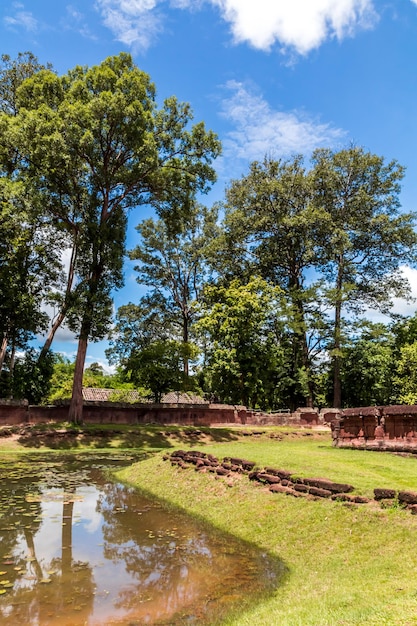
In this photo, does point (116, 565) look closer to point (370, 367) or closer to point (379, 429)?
point (379, 429)

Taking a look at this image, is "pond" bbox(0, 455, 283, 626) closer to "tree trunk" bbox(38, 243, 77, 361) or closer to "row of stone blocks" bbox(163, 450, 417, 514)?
"row of stone blocks" bbox(163, 450, 417, 514)

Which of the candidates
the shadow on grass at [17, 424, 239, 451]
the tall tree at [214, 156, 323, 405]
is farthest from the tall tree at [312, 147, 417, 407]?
the shadow on grass at [17, 424, 239, 451]

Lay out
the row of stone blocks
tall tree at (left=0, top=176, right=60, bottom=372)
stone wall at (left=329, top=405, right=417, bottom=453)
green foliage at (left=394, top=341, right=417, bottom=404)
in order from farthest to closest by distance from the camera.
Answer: green foliage at (left=394, top=341, right=417, bottom=404) < tall tree at (left=0, top=176, right=60, bottom=372) < stone wall at (left=329, top=405, right=417, bottom=453) < the row of stone blocks

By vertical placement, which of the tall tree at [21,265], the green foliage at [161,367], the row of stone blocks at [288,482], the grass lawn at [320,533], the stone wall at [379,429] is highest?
the tall tree at [21,265]

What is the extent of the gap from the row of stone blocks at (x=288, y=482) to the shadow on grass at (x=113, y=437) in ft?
26.6

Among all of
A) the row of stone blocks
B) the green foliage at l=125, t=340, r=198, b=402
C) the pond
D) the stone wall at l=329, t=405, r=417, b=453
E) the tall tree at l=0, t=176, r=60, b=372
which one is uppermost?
the tall tree at l=0, t=176, r=60, b=372

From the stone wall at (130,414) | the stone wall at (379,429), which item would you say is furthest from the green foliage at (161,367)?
the stone wall at (379,429)

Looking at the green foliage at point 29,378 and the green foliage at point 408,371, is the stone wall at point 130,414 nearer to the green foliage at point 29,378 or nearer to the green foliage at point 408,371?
the green foliage at point 29,378

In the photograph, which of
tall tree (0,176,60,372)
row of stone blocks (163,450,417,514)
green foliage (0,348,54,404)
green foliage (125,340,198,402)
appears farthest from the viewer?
green foliage (125,340,198,402)

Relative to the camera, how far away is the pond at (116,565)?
14.8 ft

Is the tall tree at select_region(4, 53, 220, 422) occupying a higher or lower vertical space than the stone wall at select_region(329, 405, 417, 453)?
higher

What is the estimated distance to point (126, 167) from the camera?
23.6m

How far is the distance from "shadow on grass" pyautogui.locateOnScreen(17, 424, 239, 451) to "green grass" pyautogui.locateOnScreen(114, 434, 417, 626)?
913 cm

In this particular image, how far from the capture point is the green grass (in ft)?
13.6
